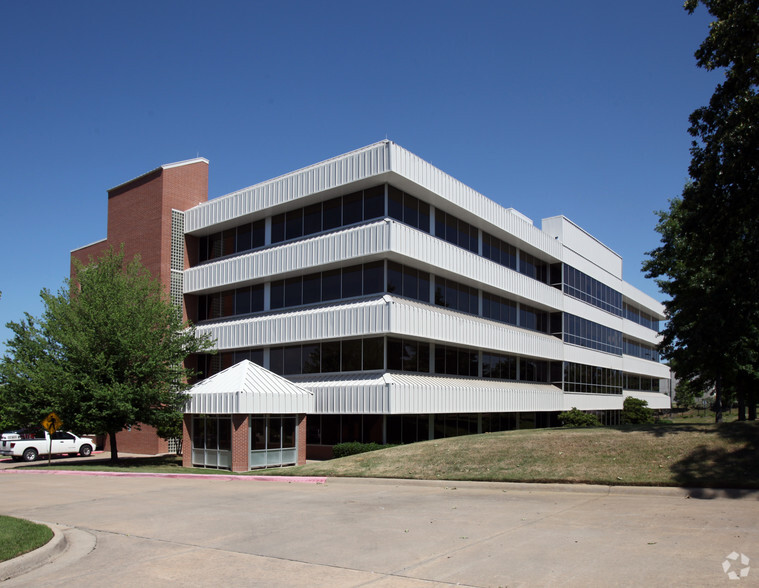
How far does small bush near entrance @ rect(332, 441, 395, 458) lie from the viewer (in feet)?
96.8

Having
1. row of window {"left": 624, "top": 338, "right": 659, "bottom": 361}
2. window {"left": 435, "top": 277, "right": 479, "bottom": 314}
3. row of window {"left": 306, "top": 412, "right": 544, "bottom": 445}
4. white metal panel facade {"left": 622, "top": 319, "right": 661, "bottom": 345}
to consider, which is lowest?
row of window {"left": 306, "top": 412, "right": 544, "bottom": 445}

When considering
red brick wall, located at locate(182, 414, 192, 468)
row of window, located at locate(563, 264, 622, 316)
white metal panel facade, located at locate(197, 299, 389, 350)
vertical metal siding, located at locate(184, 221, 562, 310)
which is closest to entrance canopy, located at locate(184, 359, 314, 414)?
red brick wall, located at locate(182, 414, 192, 468)

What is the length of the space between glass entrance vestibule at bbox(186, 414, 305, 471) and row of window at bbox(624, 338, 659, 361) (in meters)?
43.4

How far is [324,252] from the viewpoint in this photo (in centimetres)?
3269

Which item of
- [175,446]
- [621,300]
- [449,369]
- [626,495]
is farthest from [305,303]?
[621,300]

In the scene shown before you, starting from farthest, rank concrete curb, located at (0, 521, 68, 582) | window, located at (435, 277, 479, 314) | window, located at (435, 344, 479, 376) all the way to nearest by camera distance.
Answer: window, located at (435, 277, 479, 314) < window, located at (435, 344, 479, 376) < concrete curb, located at (0, 521, 68, 582)

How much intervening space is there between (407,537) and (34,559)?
5426 mm

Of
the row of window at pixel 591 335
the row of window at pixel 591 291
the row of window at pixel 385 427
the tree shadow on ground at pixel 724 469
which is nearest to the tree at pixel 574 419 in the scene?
the row of window at pixel 591 335

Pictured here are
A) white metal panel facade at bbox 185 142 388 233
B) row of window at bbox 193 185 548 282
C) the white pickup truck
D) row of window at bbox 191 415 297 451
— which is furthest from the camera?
the white pickup truck

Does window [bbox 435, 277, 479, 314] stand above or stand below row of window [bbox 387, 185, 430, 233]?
below

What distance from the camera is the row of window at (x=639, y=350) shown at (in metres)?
65.8

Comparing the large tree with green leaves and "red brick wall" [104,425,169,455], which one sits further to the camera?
"red brick wall" [104,425,169,455]

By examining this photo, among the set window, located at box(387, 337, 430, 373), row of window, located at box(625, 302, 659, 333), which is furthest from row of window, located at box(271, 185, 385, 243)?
row of window, located at box(625, 302, 659, 333)

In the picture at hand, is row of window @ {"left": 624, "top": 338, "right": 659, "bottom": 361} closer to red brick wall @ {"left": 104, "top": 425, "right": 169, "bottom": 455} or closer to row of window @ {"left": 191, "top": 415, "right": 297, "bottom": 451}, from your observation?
row of window @ {"left": 191, "top": 415, "right": 297, "bottom": 451}
